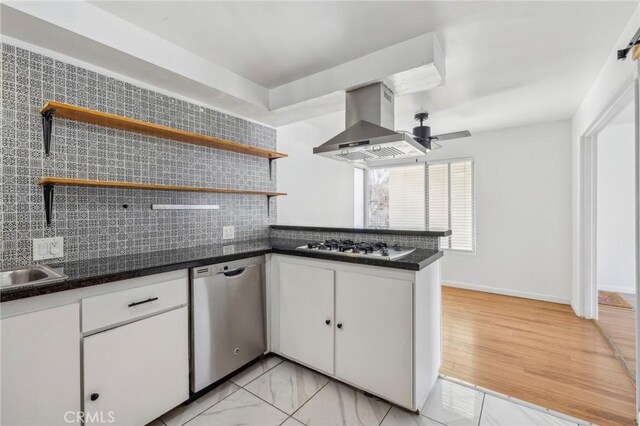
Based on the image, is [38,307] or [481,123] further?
[481,123]

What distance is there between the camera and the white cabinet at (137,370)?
1.33 meters

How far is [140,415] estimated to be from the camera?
4.84ft

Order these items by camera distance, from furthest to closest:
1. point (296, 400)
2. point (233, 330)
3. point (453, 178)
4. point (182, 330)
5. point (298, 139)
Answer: point (453, 178), point (298, 139), point (233, 330), point (296, 400), point (182, 330)

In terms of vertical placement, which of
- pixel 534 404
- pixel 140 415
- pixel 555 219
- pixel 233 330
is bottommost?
pixel 534 404

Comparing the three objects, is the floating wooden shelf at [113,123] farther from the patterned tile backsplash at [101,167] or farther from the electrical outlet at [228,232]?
the electrical outlet at [228,232]

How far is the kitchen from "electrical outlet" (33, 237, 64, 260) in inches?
0.5

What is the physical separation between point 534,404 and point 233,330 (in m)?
1.98

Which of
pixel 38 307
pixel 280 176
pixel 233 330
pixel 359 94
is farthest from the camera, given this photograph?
pixel 280 176

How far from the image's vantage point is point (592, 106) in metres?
2.52

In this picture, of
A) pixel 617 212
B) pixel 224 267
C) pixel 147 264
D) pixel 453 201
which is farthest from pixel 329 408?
pixel 617 212

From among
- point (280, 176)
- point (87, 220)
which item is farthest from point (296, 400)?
point (280, 176)

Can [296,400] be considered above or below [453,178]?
below

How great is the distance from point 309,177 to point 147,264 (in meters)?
2.41

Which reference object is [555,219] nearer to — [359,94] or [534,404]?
[534,404]
